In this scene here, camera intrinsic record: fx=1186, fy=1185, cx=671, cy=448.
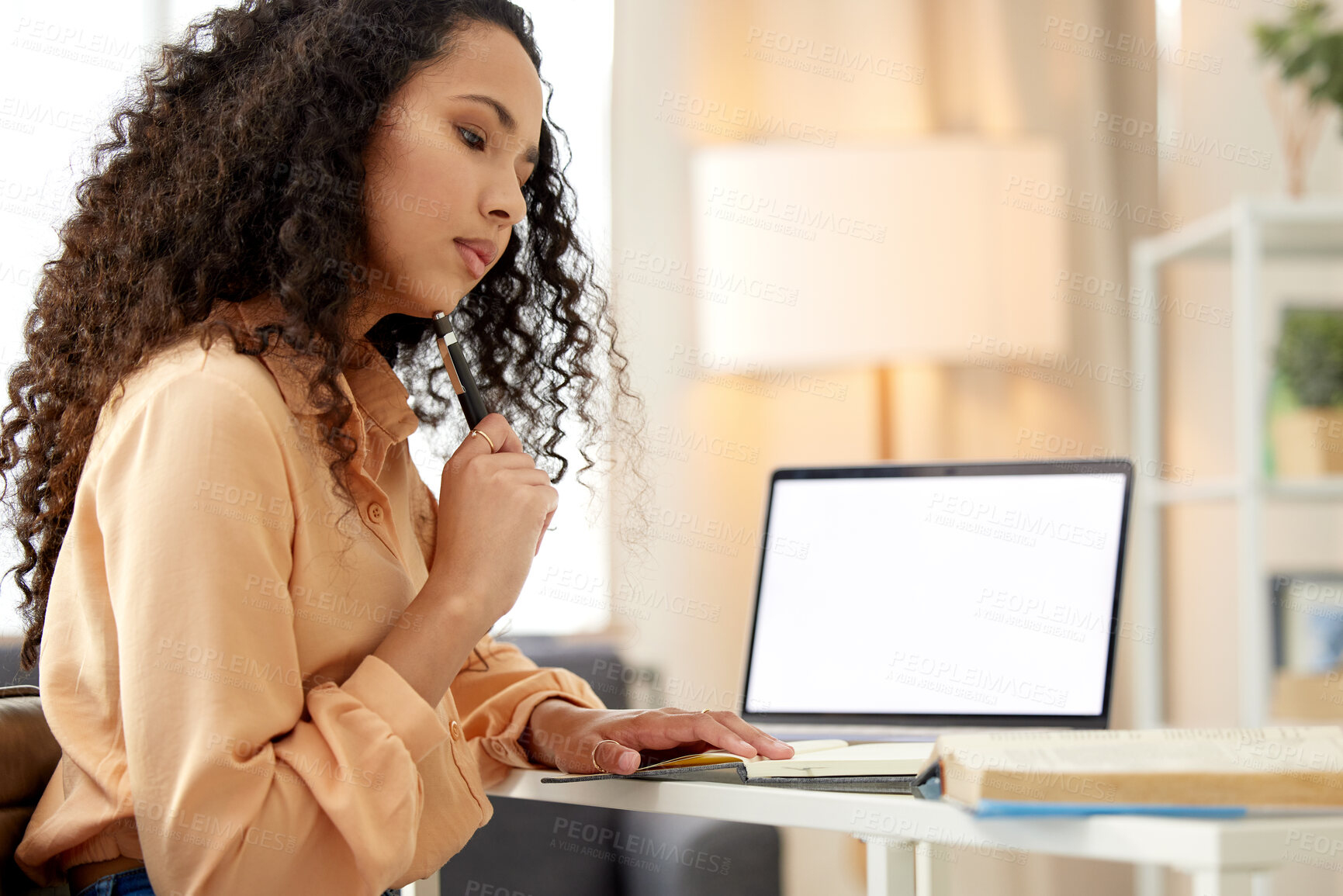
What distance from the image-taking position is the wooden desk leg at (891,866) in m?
0.76

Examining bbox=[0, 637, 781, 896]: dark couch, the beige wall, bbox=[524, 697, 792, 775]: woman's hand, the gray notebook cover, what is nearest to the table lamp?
the beige wall

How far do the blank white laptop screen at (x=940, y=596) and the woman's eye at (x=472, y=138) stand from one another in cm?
49

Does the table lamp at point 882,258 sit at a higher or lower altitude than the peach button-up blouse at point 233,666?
higher

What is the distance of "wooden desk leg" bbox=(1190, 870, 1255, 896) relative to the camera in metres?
0.55

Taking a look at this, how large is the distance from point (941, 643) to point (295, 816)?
632mm

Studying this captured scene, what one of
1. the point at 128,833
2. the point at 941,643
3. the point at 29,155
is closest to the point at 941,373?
the point at 941,643

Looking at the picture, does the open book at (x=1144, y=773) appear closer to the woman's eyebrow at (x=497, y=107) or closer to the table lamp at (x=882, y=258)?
the woman's eyebrow at (x=497, y=107)

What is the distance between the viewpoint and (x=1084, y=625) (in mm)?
1076

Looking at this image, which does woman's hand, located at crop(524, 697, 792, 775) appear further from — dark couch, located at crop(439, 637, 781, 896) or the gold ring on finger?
dark couch, located at crop(439, 637, 781, 896)

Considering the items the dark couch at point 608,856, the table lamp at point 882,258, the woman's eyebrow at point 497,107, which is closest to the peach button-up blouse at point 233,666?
the woman's eyebrow at point 497,107

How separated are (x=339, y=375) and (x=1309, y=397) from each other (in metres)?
1.56

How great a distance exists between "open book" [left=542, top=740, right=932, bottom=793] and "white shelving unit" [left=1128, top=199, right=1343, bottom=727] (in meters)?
1.09

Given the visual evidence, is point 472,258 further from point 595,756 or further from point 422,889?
point 422,889

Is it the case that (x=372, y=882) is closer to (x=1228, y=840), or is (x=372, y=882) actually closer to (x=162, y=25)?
(x=1228, y=840)
